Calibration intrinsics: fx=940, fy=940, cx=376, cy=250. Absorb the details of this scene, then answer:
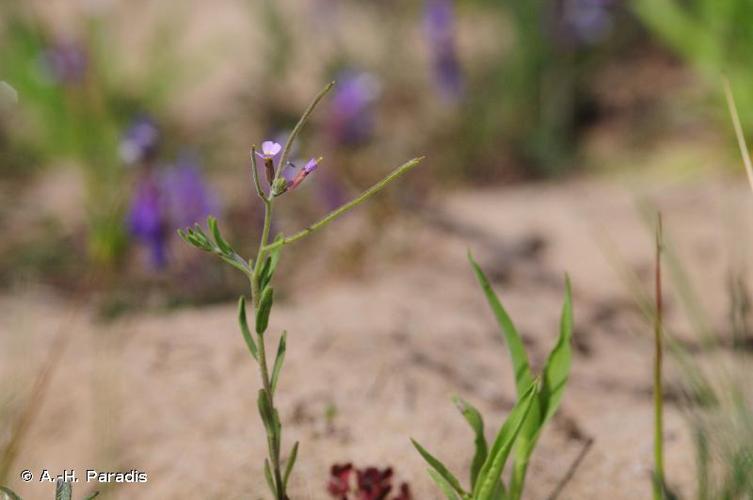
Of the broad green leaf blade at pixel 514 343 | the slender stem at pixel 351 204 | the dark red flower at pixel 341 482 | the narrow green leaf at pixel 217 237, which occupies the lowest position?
the dark red flower at pixel 341 482

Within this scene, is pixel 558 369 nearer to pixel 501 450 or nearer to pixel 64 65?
pixel 501 450

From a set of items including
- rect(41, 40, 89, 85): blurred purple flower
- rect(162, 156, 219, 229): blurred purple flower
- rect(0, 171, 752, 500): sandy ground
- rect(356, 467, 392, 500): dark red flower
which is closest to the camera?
rect(356, 467, 392, 500): dark red flower

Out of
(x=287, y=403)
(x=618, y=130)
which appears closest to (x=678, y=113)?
(x=618, y=130)

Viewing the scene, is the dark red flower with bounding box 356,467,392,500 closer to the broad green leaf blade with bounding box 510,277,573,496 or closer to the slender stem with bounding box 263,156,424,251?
the broad green leaf blade with bounding box 510,277,573,496

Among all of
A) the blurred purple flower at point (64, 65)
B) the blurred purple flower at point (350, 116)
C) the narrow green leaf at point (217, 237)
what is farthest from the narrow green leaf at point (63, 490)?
the blurred purple flower at point (64, 65)

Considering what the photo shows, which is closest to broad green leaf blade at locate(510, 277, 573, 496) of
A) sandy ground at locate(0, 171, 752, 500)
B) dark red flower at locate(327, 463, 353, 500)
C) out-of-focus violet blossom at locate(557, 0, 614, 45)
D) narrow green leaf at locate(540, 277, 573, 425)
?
narrow green leaf at locate(540, 277, 573, 425)

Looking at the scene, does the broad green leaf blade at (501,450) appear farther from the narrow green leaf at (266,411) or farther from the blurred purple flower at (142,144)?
the blurred purple flower at (142,144)

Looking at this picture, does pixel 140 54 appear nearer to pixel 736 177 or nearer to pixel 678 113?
pixel 678 113
